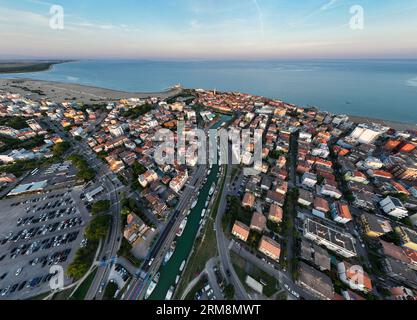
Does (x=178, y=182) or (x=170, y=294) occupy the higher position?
(x=178, y=182)

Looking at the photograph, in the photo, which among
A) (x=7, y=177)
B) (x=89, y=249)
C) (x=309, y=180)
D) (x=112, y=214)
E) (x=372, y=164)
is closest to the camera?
(x=89, y=249)

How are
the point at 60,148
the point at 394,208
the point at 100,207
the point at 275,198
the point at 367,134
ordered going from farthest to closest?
the point at 367,134, the point at 60,148, the point at 275,198, the point at 394,208, the point at 100,207

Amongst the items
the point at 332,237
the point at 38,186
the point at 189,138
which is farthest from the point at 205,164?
the point at 38,186

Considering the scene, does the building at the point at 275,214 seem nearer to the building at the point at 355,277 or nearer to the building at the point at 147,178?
the building at the point at 355,277

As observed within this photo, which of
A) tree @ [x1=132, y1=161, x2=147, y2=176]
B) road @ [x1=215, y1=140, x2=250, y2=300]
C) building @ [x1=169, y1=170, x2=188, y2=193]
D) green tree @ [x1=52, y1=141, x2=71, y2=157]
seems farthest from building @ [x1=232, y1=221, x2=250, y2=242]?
green tree @ [x1=52, y1=141, x2=71, y2=157]

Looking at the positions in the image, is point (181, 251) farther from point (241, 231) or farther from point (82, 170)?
point (82, 170)

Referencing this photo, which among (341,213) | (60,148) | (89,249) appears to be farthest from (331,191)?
(60,148)
